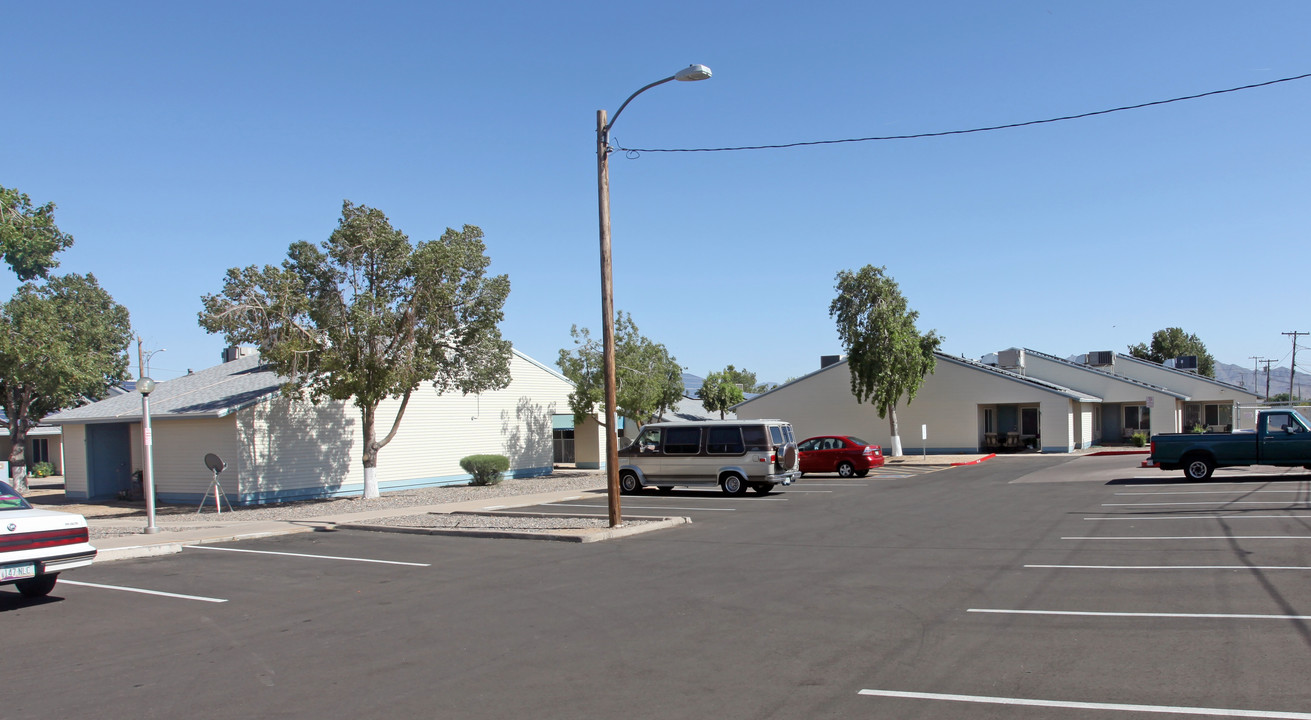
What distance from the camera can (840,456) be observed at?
3038cm

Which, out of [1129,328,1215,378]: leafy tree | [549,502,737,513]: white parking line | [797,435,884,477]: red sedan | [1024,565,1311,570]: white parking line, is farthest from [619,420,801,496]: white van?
[1129,328,1215,378]: leafy tree

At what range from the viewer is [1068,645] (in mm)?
7312

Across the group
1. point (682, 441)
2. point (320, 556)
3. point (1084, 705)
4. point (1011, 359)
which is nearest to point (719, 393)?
point (1011, 359)

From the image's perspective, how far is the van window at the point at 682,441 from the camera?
23.5 meters

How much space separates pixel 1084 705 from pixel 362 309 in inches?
803

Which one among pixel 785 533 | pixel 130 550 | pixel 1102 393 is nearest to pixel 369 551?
pixel 130 550

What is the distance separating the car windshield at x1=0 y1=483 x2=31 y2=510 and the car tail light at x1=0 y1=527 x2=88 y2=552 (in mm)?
991

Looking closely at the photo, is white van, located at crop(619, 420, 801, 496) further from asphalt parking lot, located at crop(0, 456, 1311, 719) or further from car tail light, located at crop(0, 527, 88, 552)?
car tail light, located at crop(0, 527, 88, 552)

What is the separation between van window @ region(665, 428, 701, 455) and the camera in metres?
23.5

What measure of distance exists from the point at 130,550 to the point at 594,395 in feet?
72.2

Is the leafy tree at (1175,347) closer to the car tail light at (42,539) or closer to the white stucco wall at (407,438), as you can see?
the white stucco wall at (407,438)

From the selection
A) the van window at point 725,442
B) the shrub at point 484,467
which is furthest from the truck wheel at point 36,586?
the shrub at point 484,467

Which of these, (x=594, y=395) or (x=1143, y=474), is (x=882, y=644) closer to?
(x=1143, y=474)

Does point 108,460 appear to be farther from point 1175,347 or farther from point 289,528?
point 1175,347
